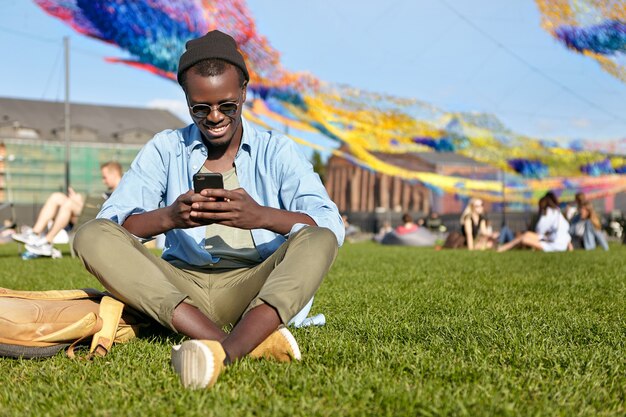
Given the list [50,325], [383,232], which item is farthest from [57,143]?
[50,325]

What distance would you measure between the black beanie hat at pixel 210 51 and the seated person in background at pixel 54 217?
7.10 metres

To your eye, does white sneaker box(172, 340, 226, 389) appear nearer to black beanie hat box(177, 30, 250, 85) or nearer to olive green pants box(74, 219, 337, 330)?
olive green pants box(74, 219, 337, 330)

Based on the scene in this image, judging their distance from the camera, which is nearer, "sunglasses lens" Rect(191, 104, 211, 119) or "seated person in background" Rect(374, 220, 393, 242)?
"sunglasses lens" Rect(191, 104, 211, 119)

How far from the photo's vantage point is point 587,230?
1433cm

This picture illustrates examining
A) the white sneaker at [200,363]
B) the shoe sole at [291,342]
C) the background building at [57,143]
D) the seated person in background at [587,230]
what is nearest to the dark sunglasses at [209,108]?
the shoe sole at [291,342]

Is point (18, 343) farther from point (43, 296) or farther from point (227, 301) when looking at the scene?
point (227, 301)

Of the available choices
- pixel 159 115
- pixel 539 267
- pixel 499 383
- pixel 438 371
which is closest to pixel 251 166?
pixel 438 371

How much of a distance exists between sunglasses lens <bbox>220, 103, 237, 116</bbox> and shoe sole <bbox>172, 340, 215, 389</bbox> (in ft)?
3.19

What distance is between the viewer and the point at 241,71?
272 cm

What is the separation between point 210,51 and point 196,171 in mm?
464

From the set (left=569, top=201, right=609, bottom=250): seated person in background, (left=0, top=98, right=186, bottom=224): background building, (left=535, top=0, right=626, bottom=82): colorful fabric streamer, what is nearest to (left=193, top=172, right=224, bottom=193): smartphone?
(left=569, top=201, right=609, bottom=250): seated person in background

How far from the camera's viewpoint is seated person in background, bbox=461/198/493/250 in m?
14.7

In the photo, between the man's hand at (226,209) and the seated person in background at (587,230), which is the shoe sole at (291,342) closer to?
the man's hand at (226,209)

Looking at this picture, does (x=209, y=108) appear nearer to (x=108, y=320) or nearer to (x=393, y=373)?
(x=108, y=320)
